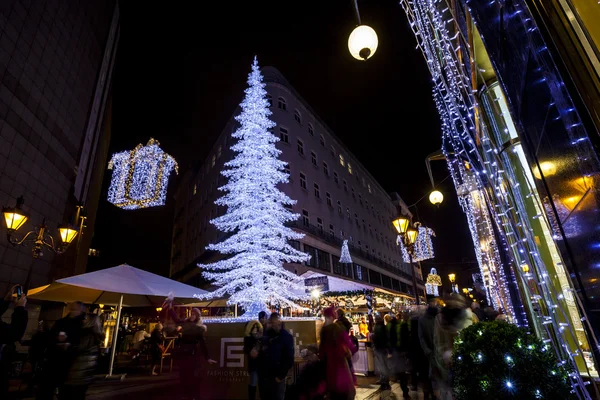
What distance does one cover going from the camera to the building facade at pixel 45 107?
1030 centimetres

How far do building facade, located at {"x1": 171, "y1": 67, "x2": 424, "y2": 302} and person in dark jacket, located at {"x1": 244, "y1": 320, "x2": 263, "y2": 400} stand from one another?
17358mm

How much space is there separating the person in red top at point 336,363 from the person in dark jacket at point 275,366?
1.14 metres

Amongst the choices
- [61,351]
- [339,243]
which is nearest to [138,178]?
[61,351]

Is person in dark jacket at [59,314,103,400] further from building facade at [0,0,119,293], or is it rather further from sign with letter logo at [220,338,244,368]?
building facade at [0,0,119,293]

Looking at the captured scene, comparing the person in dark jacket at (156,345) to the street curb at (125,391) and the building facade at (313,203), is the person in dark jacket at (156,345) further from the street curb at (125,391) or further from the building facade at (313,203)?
the building facade at (313,203)

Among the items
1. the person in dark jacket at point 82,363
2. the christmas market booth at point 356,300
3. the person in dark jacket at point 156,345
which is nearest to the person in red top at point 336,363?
the person in dark jacket at point 82,363

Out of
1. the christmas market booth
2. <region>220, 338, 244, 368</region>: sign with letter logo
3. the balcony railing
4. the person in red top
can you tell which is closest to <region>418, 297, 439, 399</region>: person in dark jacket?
the person in red top

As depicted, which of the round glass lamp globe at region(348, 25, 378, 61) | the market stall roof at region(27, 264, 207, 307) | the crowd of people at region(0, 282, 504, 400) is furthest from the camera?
the market stall roof at region(27, 264, 207, 307)

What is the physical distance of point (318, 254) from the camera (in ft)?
94.1

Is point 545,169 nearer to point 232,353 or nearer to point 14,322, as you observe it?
point 232,353

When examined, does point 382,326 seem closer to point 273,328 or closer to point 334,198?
point 273,328

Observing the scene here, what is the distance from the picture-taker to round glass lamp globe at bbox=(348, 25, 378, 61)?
5.34 metres

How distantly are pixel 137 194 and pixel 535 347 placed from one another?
48.3 feet

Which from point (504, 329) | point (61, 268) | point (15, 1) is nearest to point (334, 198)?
point (61, 268)
